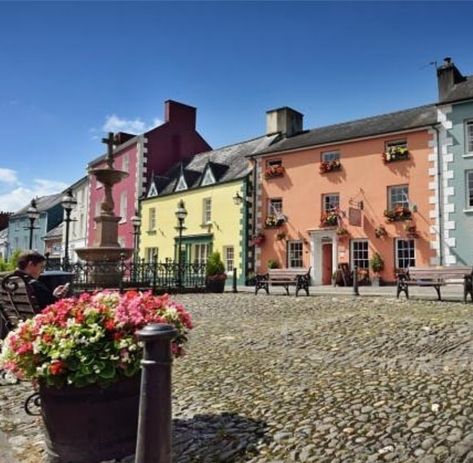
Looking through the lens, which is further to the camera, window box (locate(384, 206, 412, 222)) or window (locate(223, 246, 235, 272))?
window (locate(223, 246, 235, 272))

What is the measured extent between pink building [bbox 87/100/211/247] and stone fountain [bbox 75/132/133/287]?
18843 millimetres

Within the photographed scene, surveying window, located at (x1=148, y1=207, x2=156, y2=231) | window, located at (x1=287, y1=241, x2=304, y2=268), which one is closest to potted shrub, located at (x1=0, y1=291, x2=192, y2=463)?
window, located at (x1=287, y1=241, x2=304, y2=268)

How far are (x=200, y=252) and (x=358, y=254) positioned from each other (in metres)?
10.9

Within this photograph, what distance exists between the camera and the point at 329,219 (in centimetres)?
2402

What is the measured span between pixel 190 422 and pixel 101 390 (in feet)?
3.13

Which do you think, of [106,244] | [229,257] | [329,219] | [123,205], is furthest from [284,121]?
[106,244]

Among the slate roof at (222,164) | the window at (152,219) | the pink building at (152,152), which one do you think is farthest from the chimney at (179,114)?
the window at (152,219)

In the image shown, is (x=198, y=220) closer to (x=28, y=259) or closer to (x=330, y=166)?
(x=330, y=166)

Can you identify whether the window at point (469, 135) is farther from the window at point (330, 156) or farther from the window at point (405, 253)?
the window at point (330, 156)

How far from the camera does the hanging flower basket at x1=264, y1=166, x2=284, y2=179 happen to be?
26547mm

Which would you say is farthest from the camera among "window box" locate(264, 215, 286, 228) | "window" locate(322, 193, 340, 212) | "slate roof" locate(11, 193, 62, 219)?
"slate roof" locate(11, 193, 62, 219)

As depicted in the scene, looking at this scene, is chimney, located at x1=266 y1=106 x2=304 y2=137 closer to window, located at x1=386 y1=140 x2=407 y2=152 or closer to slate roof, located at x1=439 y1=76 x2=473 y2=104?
window, located at x1=386 y1=140 x2=407 y2=152

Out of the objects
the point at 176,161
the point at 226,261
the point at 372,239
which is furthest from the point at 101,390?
the point at 176,161

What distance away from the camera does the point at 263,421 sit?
3.93 metres
